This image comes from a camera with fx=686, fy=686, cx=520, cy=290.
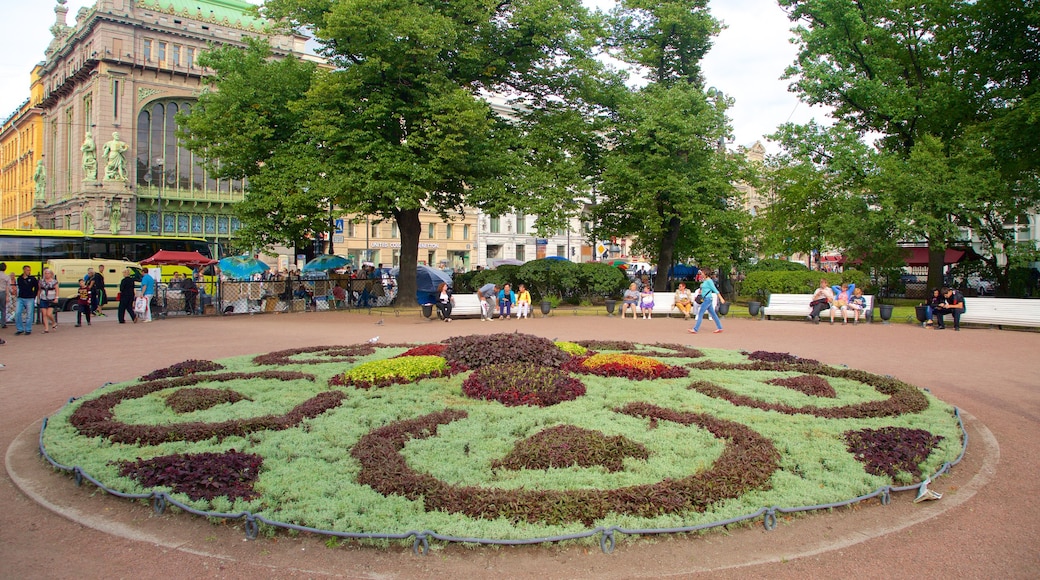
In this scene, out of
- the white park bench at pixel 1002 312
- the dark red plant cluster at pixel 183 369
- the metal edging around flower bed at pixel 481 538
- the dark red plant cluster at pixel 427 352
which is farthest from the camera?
the white park bench at pixel 1002 312

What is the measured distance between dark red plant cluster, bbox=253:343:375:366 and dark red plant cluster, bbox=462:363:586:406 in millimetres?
3792

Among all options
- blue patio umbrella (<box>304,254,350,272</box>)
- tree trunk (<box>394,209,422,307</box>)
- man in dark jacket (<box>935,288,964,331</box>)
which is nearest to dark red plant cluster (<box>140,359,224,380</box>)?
tree trunk (<box>394,209,422,307</box>)

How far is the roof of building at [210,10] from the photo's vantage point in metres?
60.9

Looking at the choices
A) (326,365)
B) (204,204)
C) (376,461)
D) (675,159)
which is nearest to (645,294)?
(675,159)

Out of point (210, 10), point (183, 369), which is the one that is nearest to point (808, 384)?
point (183, 369)

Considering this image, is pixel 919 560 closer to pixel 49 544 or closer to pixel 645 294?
pixel 49 544

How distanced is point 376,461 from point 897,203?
23.5 m

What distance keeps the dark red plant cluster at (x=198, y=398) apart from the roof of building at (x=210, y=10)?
59.5 metres

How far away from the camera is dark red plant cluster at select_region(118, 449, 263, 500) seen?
521 centimetres

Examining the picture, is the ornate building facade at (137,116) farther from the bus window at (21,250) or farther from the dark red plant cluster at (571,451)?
the dark red plant cluster at (571,451)

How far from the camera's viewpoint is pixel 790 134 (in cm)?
2702

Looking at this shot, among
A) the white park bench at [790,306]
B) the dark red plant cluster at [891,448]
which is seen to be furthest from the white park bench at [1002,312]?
the dark red plant cluster at [891,448]

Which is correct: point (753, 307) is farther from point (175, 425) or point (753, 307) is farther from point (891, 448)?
point (175, 425)

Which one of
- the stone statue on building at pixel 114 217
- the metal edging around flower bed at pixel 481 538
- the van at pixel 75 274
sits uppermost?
the stone statue on building at pixel 114 217
